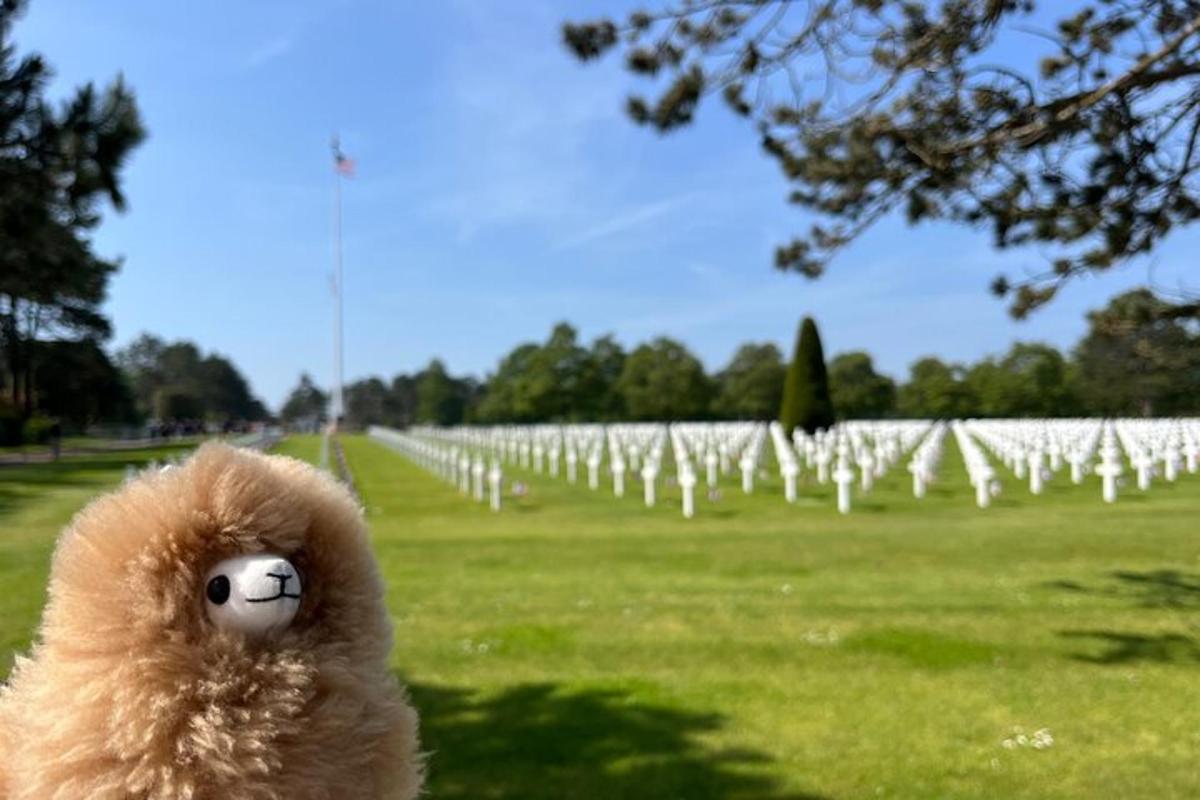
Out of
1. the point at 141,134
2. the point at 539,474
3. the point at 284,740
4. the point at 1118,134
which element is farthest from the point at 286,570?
the point at 539,474

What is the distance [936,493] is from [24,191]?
47.9ft

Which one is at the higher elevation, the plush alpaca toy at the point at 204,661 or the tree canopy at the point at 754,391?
the tree canopy at the point at 754,391

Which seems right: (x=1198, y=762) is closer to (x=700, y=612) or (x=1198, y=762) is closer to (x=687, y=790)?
(x=687, y=790)

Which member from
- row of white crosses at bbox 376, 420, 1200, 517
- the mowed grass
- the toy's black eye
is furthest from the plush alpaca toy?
row of white crosses at bbox 376, 420, 1200, 517

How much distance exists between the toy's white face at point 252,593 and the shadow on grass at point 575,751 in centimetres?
253

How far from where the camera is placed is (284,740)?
5.01 feet

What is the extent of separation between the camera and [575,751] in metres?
4.27

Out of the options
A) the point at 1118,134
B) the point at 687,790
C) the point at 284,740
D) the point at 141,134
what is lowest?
the point at 687,790

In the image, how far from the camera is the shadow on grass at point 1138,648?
18.7 ft

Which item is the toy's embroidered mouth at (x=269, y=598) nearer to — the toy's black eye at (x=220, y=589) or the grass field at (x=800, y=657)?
the toy's black eye at (x=220, y=589)

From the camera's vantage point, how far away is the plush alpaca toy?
147 centimetres

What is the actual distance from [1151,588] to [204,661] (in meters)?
8.45

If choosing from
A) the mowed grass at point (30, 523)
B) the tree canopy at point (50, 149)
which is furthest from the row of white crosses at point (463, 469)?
the tree canopy at point (50, 149)

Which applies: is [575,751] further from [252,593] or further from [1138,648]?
[1138,648]
